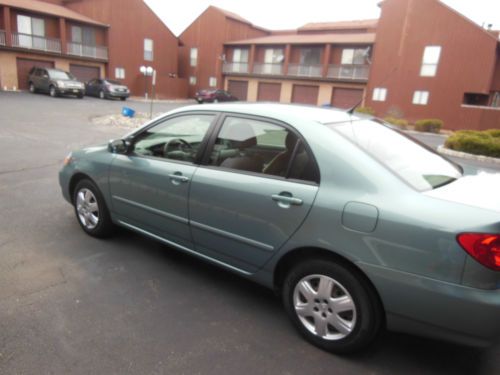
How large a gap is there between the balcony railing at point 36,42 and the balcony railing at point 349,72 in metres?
21.9

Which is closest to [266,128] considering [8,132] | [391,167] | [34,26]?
[391,167]

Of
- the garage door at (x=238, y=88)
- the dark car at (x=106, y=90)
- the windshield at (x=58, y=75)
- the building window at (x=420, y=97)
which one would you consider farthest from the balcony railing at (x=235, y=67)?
the windshield at (x=58, y=75)

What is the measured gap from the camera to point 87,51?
31359mm

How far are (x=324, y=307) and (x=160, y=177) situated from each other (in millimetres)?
1747

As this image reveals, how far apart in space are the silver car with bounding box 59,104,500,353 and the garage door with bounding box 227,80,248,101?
35094 millimetres

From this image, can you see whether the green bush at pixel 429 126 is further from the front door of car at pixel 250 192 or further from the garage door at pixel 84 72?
the garage door at pixel 84 72

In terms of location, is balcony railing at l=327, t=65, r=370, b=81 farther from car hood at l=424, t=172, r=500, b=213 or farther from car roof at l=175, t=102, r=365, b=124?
car hood at l=424, t=172, r=500, b=213

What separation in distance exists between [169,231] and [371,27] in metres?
37.1

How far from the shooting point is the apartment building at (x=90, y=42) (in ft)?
90.4

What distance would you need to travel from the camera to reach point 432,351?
8.38ft

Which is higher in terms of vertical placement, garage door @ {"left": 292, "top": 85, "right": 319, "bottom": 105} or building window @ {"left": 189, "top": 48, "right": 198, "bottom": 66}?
building window @ {"left": 189, "top": 48, "right": 198, "bottom": 66}

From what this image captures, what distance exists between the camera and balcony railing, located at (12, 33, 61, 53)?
90.5 ft

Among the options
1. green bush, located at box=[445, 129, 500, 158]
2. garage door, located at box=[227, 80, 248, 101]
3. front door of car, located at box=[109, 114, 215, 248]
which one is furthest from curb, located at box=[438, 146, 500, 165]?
garage door, located at box=[227, 80, 248, 101]

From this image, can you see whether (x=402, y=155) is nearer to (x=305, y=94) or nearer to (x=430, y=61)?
(x=430, y=61)
